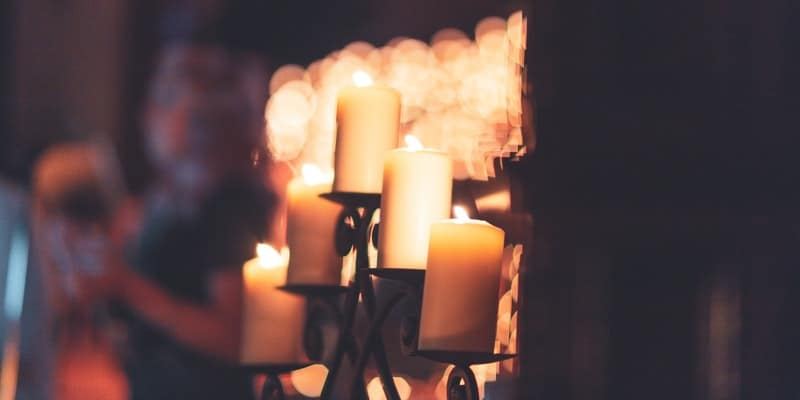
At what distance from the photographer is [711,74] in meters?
2.33

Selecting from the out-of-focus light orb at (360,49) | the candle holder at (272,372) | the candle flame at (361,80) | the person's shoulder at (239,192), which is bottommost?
the candle holder at (272,372)

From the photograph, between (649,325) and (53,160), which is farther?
(649,325)

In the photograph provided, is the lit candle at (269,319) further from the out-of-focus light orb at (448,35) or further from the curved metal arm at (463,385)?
the out-of-focus light orb at (448,35)

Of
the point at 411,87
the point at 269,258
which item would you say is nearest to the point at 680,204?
the point at 411,87

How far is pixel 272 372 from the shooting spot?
0.92 metres

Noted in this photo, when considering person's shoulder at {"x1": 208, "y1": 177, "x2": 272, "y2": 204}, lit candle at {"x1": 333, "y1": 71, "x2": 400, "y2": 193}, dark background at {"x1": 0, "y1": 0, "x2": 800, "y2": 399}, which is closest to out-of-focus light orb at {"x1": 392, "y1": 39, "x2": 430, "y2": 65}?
dark background at {"x1": 0, "y1": 0, "x2": 800, "y2": 399}

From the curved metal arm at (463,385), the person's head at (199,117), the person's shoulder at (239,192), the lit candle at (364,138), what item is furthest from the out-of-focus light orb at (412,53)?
the curved metal arm at (463,385)

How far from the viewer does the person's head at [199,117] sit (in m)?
1.57

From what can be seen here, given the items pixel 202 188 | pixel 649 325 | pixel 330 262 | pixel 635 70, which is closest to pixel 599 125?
pixel 635 70

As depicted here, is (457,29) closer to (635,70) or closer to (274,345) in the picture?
(635,70)

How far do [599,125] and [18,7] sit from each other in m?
1.70

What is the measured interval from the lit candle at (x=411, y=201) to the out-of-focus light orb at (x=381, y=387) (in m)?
0.32

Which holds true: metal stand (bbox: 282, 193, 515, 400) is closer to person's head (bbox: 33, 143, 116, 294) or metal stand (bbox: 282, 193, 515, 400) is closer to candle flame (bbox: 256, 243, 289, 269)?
candle flame (bbox: 256, 243, 289, 269)

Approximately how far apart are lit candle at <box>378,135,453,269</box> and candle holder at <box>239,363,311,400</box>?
0.72 ft
